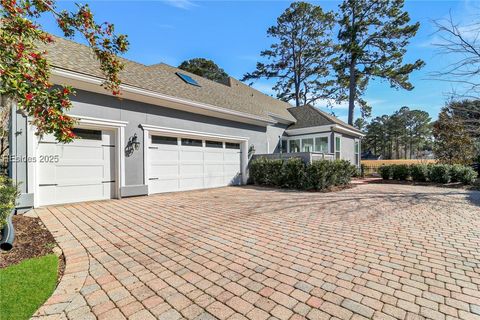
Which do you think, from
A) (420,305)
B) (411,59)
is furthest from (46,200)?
(411,59)

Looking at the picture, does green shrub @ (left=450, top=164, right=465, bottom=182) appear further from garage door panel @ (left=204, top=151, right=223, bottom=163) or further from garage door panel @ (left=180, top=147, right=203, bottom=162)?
garage door panel @ (left=180, top=147, right=203, bottom=162)

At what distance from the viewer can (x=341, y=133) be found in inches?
593

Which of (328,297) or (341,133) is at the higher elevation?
(341,133)

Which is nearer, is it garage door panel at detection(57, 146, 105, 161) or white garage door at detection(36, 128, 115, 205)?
white garage door at detection(36, 128, 115, 205)

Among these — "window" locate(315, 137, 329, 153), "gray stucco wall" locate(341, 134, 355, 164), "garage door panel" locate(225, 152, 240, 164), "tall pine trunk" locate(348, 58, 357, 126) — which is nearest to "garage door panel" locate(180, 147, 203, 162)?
"garage door panel" locate(225, 152, 240, 164)

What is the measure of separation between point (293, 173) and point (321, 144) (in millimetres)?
5172

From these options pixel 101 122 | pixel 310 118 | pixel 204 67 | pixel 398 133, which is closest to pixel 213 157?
pixel 101 122

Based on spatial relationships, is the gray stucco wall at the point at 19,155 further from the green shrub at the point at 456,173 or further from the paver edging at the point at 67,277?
the green shrub at the point at 456,173

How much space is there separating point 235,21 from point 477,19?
26.2 ft

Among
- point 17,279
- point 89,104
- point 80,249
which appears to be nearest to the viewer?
point 17,279

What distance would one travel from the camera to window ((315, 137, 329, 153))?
1423 cm

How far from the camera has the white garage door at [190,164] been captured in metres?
8.59

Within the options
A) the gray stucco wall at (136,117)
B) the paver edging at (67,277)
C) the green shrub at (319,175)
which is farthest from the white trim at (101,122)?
the green shrub at (319,175)

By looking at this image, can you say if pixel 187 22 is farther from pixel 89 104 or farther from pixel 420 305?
pixel 420 305
